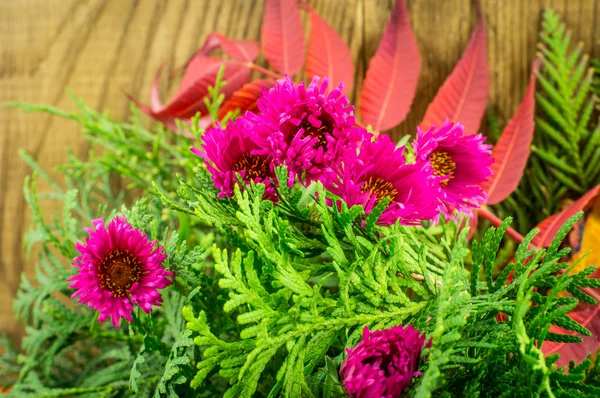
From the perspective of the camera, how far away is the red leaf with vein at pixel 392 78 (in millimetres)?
453

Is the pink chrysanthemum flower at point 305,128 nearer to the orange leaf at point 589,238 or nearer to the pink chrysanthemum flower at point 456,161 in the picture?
the pink chrysanthemum flower at point 456,161

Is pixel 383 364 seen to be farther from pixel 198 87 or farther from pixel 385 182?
pixel 198 87

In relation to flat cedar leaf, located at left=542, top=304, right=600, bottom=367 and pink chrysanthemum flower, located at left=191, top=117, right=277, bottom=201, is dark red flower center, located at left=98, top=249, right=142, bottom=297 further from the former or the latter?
flat cedar leaf, located at left=542, top=304, right=600, bottom=367

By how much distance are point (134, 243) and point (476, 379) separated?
19cm

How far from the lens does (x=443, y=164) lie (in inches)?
11.8

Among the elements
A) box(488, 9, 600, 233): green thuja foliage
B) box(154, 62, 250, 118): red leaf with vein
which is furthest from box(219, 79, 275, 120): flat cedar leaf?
box(488, 9, 600, 233): green thuja foliage

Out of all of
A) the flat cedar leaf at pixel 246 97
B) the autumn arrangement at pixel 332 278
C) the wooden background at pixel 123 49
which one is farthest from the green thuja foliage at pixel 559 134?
the flat cedar leaf at pixel 246 97

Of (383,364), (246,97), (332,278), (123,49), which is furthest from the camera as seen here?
(123,49)

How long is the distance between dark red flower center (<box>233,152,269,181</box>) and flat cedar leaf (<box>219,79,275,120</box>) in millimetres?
176

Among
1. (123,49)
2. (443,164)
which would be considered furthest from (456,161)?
(123,49)

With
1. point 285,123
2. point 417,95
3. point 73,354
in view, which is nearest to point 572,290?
point 285,123

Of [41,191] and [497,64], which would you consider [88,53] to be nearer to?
[41,191]

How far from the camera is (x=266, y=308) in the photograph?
0.26 meters

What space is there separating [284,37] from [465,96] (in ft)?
0.58
